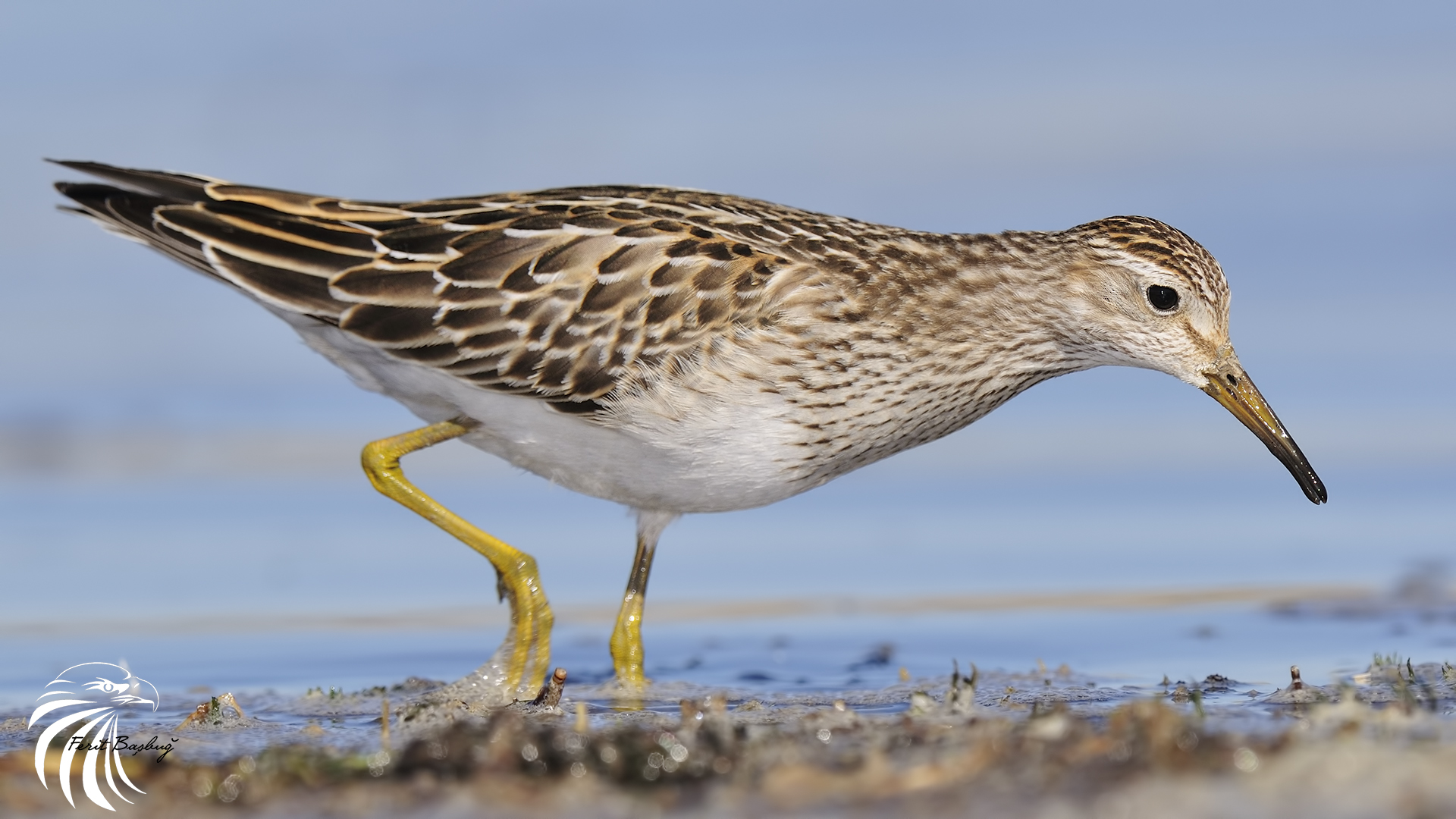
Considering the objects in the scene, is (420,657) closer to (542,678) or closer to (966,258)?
(542,678)

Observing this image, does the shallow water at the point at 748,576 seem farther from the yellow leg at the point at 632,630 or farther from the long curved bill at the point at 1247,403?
the long curved bill at the point at 1247,403

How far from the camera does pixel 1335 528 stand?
45.6ft

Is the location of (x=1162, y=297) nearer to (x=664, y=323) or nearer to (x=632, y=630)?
(x=664, y=323)

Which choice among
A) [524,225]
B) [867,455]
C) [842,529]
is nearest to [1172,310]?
[867,455]

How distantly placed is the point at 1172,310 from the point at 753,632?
3516 millimetres

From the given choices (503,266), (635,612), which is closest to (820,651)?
(635,612)

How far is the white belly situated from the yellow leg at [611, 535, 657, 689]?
503 mm

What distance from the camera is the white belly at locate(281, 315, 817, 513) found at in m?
9.23

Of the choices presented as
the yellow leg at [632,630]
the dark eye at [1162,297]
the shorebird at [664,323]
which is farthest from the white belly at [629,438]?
the dark eye at [1162,297]

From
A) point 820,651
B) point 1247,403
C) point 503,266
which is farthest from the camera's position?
point 820,651

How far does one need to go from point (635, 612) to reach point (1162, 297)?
132 inches

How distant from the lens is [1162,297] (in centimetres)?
969

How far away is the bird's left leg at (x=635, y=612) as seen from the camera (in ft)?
33.4

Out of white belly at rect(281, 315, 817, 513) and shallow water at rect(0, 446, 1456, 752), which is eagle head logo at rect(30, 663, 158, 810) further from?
white belly at rect(281, 315, 817, 513)
